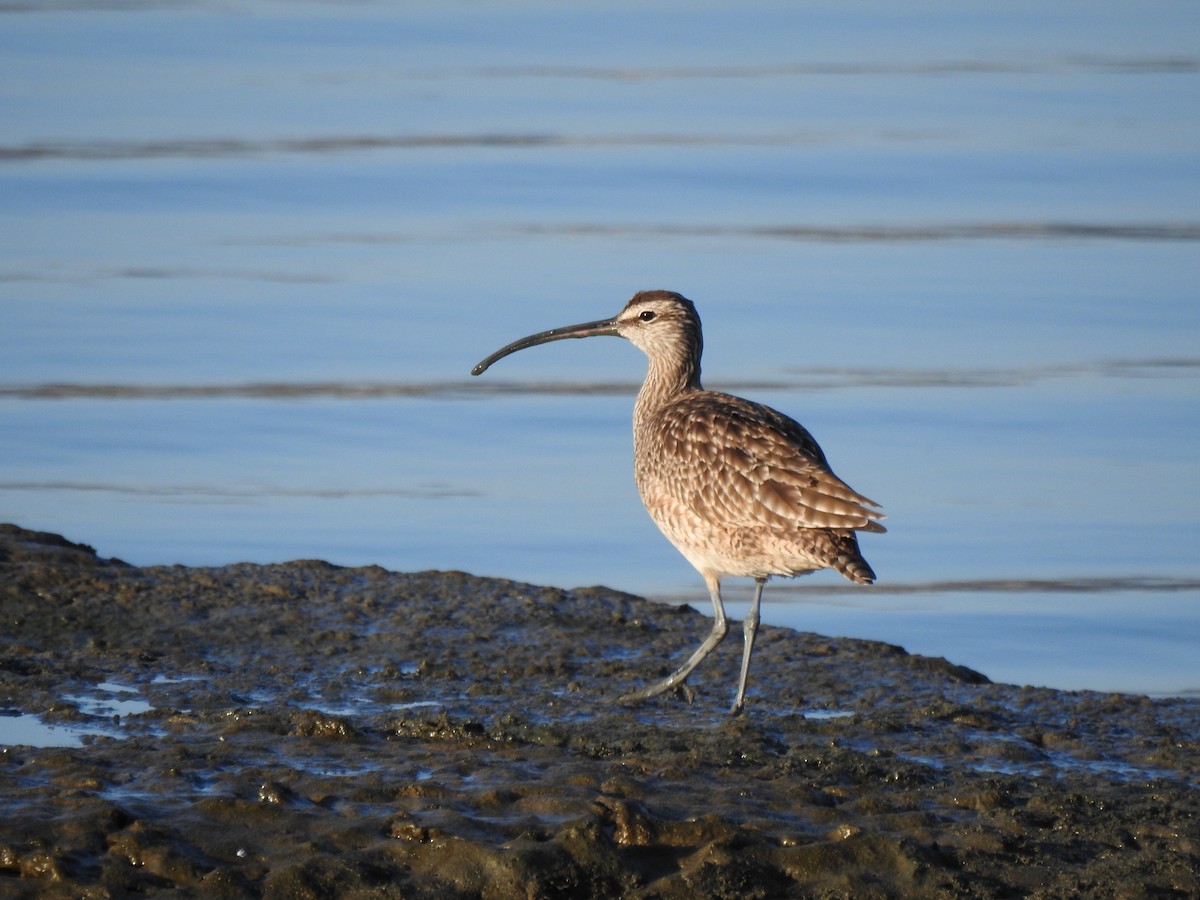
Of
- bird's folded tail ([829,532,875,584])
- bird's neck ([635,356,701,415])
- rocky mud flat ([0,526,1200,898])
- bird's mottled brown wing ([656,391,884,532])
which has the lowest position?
rocky mud flat ([0,526,1200,898])

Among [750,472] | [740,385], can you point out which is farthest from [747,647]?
[740,385]

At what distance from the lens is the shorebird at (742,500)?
23.0 ft

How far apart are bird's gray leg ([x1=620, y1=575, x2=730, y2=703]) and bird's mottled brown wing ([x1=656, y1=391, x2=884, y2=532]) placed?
1.11 ft

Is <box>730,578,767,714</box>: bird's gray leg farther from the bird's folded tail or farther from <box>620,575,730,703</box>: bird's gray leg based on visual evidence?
the bird's folded tail

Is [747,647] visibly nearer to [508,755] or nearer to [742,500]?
[742,500]

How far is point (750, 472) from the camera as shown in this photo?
7293 mm

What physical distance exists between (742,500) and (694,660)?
23.8 inches

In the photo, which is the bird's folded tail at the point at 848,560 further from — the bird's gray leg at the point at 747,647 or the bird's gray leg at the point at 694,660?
the bird's gray leg at the point at 694,660

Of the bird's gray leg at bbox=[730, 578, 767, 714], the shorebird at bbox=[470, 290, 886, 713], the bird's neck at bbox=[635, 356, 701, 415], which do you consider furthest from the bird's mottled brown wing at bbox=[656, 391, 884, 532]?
the bird's neck at bbox=[635, 356, 701, 415]

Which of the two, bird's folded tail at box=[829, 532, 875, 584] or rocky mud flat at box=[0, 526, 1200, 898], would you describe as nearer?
rocky mud flat at box=[0, 526, 1200, 898]

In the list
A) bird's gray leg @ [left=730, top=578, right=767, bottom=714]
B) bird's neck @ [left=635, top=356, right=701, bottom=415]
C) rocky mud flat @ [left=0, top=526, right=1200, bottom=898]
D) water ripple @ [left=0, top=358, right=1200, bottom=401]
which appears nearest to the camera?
rocky mud flat @ [left=0, top=526, right=1200, bottom=898]

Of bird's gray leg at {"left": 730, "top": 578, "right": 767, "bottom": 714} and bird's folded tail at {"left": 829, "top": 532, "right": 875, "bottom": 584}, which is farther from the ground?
bird's folded tail at {"left": 829, "top": 532, "right": 875, "bottom": 584}

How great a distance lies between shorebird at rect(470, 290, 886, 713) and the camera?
7023mm

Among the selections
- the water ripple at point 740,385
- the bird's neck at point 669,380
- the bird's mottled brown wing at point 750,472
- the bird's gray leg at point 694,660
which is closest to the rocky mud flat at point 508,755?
the bird's gray leg at point 694,660
